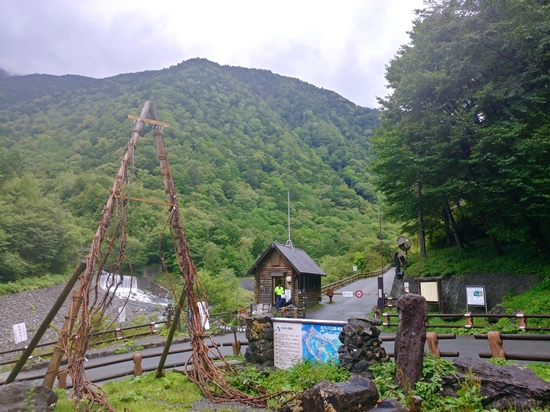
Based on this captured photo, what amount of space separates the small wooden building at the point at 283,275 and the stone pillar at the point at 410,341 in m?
18.1

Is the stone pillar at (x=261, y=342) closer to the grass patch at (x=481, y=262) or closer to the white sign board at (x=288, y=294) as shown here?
the grass patch at (x=481, y=262)

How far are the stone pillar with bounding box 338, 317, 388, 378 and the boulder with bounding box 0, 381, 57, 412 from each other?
15.6 feet

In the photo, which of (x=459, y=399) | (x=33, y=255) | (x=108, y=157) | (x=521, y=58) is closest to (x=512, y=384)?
(x=459, y=399)

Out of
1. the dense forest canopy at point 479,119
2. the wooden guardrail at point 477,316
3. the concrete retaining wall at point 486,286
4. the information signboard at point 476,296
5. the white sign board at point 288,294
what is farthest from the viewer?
the white sign board at point 288,294

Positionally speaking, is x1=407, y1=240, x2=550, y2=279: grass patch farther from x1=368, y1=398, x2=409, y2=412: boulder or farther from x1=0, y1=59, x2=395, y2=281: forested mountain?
x1=0, y1=59, x2=395, y2=281: forested mountain

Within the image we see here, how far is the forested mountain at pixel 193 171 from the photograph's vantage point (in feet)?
118

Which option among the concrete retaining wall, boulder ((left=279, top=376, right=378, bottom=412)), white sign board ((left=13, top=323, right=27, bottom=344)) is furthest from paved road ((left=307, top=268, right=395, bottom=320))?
boulder ((left=279, top=376, right=378, bottom=412))

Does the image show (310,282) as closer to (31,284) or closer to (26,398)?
(31,284)

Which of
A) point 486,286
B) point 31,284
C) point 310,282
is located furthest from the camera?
point 31,284

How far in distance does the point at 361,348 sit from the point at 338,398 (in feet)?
6.97

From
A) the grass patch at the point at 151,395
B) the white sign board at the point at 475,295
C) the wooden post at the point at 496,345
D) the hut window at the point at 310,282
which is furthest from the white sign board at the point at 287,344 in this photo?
the hut window at the point at 310,282

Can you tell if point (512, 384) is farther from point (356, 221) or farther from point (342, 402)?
point (356, 221)

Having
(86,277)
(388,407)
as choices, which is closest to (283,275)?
(388,407)

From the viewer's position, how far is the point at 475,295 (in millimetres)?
15266
